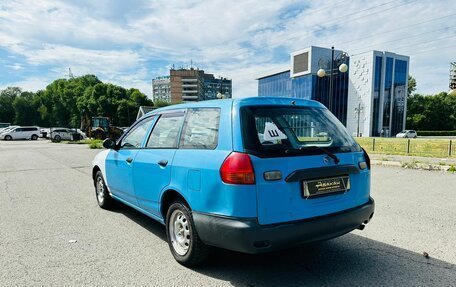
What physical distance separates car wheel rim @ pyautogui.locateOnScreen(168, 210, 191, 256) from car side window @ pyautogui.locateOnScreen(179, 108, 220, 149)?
769mm

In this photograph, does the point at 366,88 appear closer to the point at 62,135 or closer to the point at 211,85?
the point at 62,135

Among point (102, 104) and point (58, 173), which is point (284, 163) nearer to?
point (58, 173)

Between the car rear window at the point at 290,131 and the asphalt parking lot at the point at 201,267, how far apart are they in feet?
4.23

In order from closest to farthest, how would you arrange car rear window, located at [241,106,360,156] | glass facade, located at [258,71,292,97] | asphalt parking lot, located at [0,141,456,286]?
1. car rear window, located at [241,106,360,156]
2. asphalt parking lot, located at [0,141,456,286]
3. glass facade, located at [258,71,292,97]

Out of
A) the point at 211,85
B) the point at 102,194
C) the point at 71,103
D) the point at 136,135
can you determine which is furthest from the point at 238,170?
the point at 211,85

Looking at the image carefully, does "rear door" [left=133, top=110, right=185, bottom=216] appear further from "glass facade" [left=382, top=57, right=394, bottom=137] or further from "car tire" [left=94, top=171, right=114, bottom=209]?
"glass facade" [left=382, top=57, right=394, bottom=137]

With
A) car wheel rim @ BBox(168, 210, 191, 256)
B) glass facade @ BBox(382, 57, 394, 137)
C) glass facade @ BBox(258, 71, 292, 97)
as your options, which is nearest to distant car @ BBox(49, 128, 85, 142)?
car wheel rim @ BBox(168, 210, 191, 256)

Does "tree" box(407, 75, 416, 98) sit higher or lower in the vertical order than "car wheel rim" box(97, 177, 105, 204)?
higher

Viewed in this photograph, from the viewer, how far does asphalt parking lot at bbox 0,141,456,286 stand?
310 cm

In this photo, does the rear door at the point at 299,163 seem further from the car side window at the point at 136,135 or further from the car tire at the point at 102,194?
the car tire at the point at 102,194

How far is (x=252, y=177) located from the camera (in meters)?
2.69

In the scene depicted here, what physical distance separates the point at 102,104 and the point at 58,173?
6083cm

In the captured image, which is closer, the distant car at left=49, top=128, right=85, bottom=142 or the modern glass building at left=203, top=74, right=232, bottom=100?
the distant car at left=49, top=128, right=85, bottom=142

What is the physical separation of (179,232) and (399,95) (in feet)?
235
